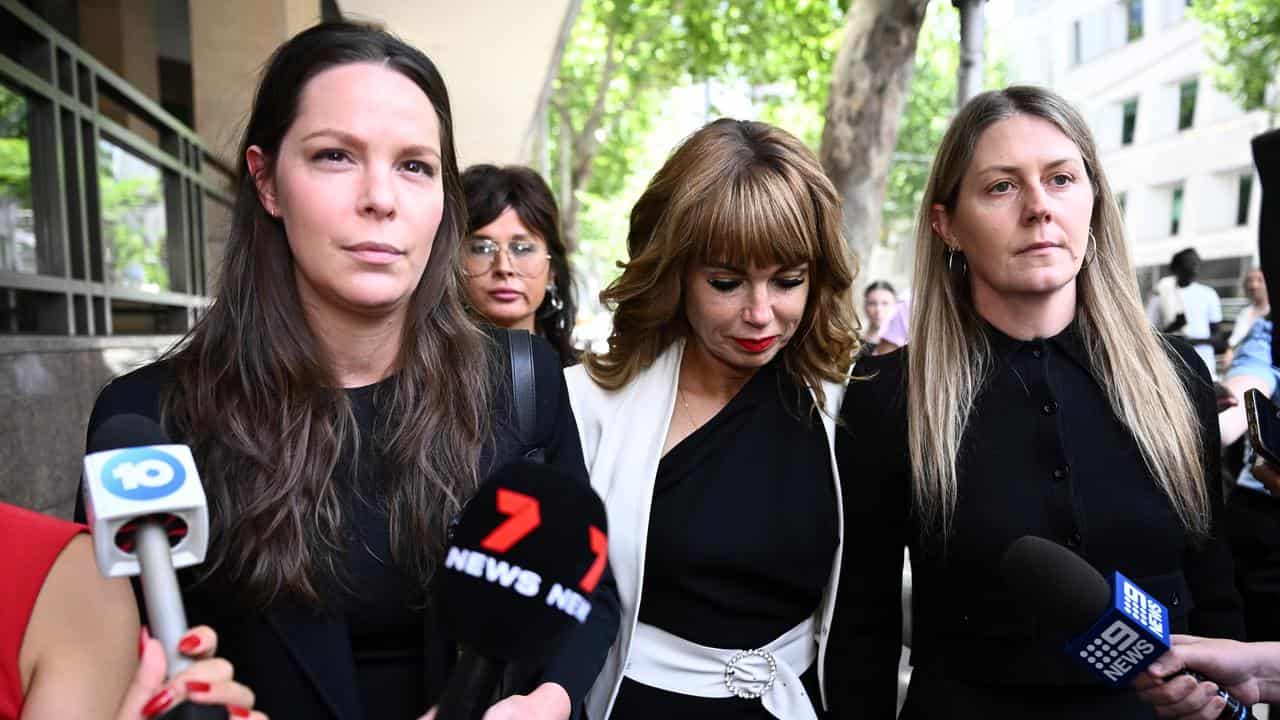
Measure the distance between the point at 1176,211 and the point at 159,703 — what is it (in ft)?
105

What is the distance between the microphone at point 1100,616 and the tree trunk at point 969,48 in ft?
13.9

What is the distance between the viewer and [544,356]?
208 cm

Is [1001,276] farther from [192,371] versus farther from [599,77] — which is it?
[599,77]

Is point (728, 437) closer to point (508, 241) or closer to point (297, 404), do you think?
point (297, 404)

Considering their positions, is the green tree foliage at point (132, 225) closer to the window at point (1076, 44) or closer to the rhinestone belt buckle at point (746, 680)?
the rhinestone belt buckle at point (746, 680)

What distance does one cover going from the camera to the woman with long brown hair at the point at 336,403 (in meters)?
1.67

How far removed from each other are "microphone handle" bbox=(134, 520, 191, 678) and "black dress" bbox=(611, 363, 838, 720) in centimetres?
135

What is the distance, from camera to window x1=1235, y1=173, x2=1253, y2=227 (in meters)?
25.7

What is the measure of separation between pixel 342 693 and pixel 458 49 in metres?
7.70

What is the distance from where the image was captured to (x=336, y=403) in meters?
1.82

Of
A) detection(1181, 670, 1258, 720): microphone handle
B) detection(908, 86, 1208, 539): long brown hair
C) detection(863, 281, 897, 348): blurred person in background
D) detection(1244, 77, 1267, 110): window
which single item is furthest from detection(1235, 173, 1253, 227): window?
detection(1181, 670, 1258, 720): microphone handle

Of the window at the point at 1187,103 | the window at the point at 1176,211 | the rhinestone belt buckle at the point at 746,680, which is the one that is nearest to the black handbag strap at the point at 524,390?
the rhinestone belt buckle at the point at 746,680

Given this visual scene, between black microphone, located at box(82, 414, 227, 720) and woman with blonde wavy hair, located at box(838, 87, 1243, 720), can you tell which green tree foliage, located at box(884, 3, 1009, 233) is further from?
black microphone, located at box(82, 414, 227, 720)

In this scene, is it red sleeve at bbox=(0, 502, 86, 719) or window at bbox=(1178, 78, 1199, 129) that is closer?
red sleeve at bbox=(0, 502, 86, 719)
